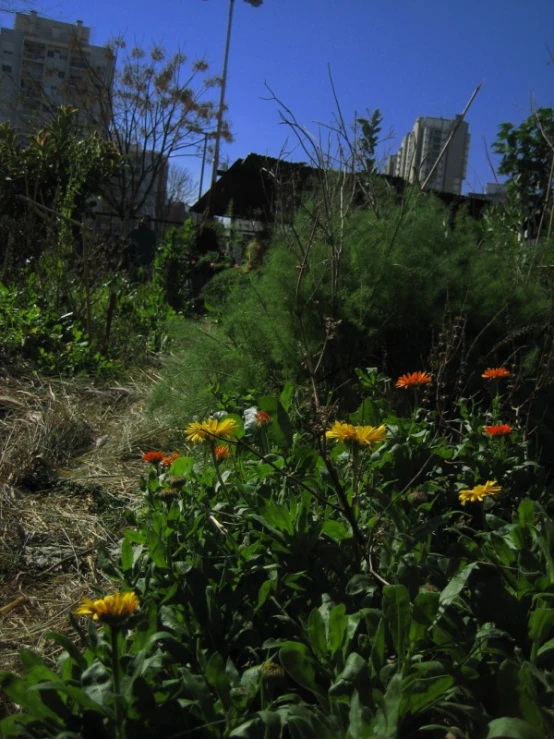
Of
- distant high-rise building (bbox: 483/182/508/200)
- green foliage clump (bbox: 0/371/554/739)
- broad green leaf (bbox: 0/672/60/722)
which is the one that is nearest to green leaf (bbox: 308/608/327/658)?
green foliage clump (bbox: 0/371/554/739)

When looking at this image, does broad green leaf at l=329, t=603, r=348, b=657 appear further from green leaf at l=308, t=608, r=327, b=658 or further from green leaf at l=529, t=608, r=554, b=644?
green leaf at l=529, t=608, r=554, b=644

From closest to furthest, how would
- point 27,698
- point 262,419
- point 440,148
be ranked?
point 27,698 → point 262,419 → point 440,148

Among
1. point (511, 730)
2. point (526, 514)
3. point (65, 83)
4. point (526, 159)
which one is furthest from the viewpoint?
point (65, 83)

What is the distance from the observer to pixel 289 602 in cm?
175

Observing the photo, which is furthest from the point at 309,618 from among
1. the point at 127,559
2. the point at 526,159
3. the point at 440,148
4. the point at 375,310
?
the point at 526,159

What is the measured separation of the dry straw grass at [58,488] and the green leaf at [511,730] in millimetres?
1008

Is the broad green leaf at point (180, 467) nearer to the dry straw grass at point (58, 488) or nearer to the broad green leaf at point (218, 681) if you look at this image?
the dry straw grass at point (58, 488)

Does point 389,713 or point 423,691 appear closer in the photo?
point 389,713

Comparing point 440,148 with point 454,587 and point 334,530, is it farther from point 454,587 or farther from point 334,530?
point 454,587

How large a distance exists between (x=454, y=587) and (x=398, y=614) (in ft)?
0.54

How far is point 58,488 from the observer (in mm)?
3176

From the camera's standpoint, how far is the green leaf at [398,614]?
145 centimetres

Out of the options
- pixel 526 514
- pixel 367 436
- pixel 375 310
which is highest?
pixel 375 310

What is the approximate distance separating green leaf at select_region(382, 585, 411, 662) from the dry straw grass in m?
0.75
